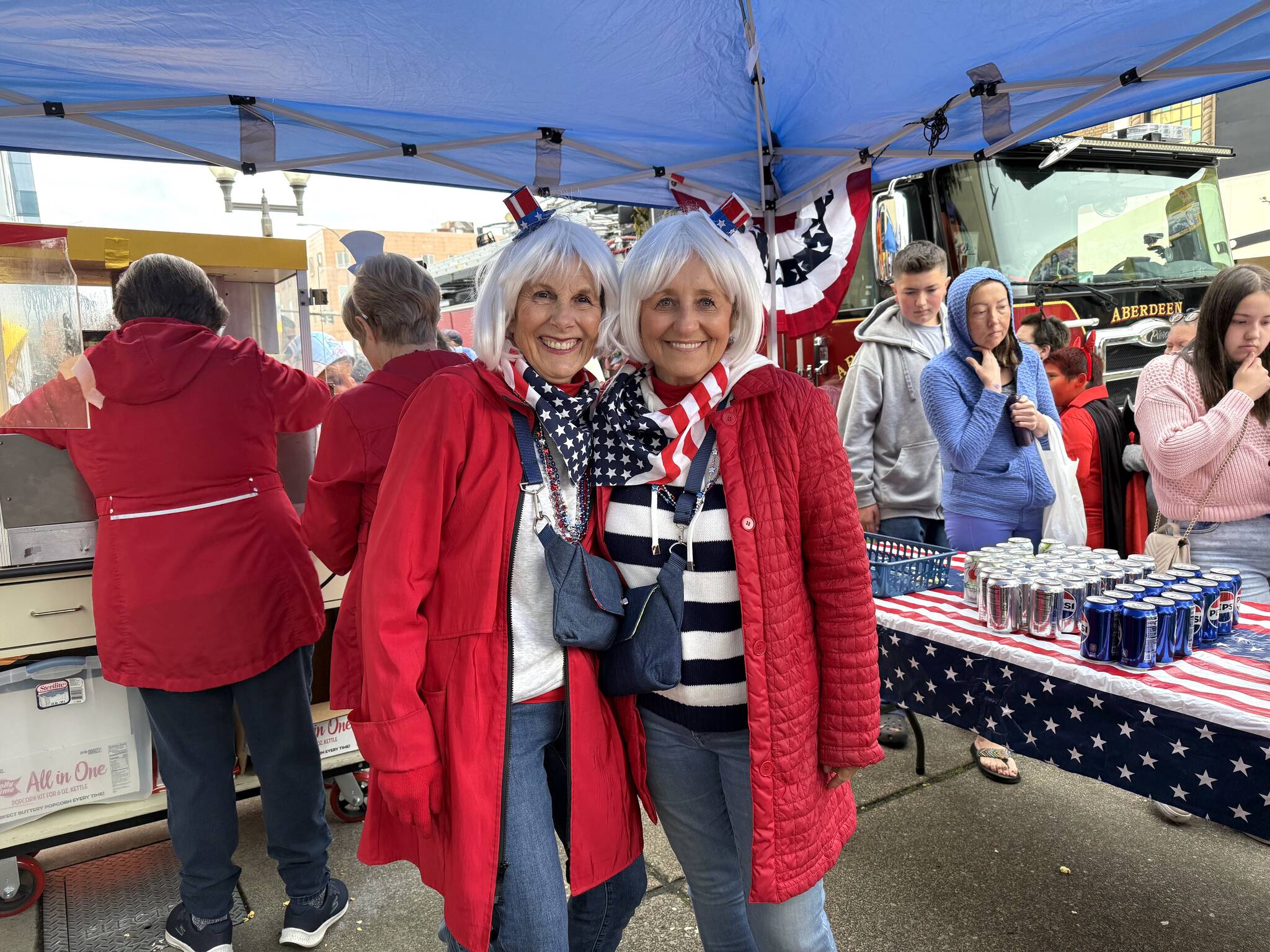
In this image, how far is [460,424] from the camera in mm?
1536

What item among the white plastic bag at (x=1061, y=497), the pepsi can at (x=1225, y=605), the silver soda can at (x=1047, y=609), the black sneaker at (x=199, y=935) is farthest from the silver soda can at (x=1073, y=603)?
the black sneaker at (x=199, y=935)

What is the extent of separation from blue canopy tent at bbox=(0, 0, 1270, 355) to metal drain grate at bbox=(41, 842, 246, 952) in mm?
2542

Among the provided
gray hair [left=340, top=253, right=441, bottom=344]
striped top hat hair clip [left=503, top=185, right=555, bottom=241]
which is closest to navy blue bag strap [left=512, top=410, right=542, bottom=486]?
striped top hat hair clip [left=503, top=185, right=555, bottom=241]

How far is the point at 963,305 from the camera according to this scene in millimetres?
3086

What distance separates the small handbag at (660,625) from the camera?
59.4 inches

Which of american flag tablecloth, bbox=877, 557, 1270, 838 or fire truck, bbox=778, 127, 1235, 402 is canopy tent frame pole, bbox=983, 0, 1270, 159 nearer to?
american flag tablecloth, bbox=877, 557, 1270, 838

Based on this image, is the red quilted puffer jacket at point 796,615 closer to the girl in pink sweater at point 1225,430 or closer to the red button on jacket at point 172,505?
the red button on jacket at point 172,505

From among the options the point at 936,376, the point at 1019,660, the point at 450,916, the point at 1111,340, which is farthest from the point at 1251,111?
the point at 450,916

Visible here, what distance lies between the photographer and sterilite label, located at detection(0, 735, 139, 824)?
105 inches

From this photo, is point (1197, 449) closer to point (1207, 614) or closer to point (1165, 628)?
point (1207, 614)

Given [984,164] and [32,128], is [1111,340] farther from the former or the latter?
[32,128]

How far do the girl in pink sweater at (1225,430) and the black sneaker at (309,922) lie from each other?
Answer: 2.93 metres

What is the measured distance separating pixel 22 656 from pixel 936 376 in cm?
329

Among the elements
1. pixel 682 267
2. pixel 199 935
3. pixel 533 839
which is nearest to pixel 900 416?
pixel 682 267
